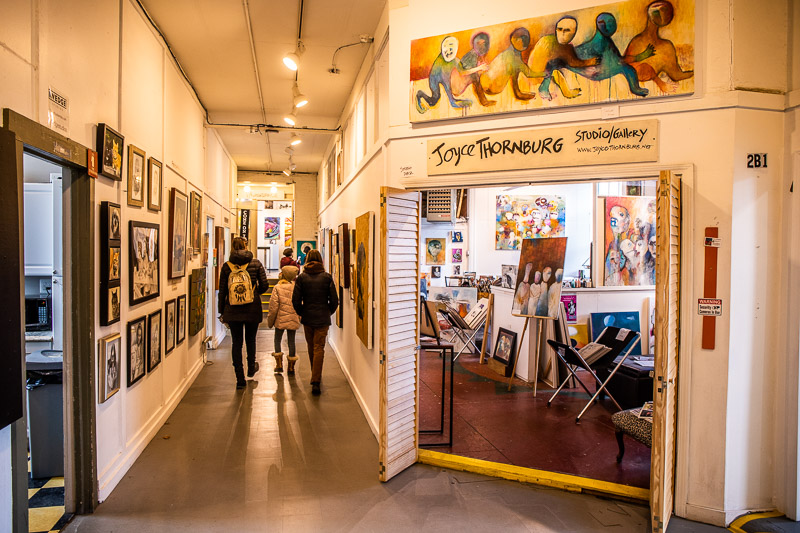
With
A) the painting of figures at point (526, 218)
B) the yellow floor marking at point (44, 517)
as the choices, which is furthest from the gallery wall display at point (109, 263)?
the painting of figures at point (526, 218)

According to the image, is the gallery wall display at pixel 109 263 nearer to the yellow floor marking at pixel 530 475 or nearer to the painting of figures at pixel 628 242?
the yellow floor marking at pixel 530 475

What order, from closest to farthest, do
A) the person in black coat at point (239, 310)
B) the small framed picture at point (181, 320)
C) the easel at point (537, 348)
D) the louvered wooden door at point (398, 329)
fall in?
the louvered wooden door at point (398, 329)
the small framed picture at point (181, 320)
the easel at point (537, 348)
the person in black coat at point (239, 310)

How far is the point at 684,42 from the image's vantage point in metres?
3.16

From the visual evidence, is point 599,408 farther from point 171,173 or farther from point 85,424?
point 171,173

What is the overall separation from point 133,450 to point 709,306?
4.29m

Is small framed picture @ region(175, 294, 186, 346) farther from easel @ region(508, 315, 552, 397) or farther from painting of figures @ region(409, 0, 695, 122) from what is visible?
easel @ region(508, 315, 552, 397)

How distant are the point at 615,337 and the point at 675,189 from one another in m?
2.62

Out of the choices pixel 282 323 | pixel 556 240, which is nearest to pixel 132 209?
pixel 282 323

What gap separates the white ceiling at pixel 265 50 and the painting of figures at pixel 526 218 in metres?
3.94

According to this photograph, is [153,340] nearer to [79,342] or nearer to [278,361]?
[79,342]

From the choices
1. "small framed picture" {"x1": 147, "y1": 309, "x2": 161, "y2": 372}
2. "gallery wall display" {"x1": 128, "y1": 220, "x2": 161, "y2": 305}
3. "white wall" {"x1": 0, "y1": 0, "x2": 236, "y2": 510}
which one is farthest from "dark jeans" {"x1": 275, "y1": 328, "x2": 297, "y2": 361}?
"gallery wall display" {"x1": 128, "y1": 220, "x2": 161, "y2": 305}

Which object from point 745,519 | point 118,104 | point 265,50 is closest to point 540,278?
point 745,519

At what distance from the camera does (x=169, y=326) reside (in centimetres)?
519

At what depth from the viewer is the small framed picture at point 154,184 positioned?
443 cm
